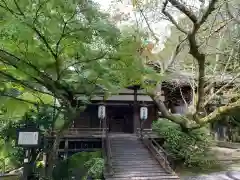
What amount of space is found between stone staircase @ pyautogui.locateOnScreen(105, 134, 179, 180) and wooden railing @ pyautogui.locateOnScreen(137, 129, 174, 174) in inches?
6.8

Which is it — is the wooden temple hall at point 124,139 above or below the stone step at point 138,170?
above

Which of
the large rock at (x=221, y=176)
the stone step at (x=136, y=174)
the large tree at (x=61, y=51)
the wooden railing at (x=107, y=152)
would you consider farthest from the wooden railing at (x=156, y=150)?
the large tree at (x=61, y=51)

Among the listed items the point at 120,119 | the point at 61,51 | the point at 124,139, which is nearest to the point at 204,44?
the point at 61,51

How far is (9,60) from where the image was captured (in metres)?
3.03

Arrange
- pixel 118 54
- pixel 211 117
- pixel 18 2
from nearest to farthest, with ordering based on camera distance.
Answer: pixel 18 2
pixel 118 54
pixel 211 117

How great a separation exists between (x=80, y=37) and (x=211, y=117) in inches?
186

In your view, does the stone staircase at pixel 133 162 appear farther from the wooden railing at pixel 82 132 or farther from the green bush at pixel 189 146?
the green bush at pixel 189 146

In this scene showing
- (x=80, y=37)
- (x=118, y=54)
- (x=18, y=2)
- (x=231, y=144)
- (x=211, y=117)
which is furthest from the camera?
(x=231, y=144)

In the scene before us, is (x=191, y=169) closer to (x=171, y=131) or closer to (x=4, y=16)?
(x=171, y=131)

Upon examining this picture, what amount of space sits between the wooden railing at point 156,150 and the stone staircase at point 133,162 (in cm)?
17

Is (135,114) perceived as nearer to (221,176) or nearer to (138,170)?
(138,170)

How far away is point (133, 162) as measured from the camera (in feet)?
37.1

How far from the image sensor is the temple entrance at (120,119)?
1630cm

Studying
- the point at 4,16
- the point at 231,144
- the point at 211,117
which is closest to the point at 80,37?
the point at 4,16
